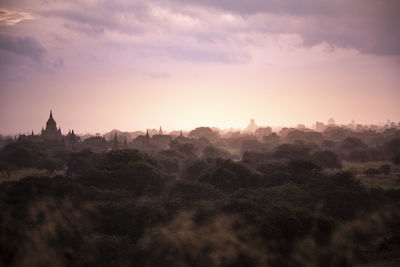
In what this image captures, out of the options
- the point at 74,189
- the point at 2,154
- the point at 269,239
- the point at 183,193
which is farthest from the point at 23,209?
the point at 2,154

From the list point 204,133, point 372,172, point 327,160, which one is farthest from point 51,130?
point 372,172

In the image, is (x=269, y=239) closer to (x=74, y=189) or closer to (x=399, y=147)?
(x=74, y=189)

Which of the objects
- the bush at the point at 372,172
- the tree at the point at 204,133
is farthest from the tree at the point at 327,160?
Answer: the tree at the point at 204,133

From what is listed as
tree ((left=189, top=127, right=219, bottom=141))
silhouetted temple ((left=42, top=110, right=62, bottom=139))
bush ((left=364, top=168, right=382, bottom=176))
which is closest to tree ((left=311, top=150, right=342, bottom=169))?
bush ((left=364, top=168, right=382, bottom=176))

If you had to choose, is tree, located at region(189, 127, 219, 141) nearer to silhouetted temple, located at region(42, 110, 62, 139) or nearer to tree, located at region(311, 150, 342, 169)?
silhouetted temple, located at region(42, 110, 62, 139)

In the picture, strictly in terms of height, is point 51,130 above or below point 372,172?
above

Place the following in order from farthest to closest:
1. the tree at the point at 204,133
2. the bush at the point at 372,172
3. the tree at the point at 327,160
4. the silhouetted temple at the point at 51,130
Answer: the tree at the point at 204,133, the silhouetted temple at the point at 51,130, the tree at the point at 327,160, the bush at the point at 372,172

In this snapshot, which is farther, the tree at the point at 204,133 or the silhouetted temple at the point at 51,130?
the tree at the point at 204,133

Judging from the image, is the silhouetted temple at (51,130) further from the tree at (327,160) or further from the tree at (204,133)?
the tree at (327,160)

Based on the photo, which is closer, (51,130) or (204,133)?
(51,130)

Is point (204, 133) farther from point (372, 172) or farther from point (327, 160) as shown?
point (372, 172)

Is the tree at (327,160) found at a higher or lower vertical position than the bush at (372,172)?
higher
